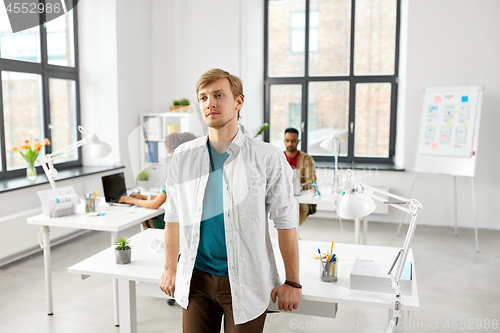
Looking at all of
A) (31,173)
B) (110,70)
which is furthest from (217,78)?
(110,70)

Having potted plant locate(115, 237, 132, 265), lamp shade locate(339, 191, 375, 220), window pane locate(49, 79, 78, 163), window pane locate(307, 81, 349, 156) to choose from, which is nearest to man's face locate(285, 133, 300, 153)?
window pane locate(307, 81, 349, 156)

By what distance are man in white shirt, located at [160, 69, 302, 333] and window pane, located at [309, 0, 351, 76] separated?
4.79 m

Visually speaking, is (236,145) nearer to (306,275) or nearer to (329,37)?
(306,275)

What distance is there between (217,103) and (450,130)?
4104 millimetres

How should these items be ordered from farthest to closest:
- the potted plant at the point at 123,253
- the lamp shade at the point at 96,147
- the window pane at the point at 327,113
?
the window pane at the point at 327,113 → the lamp shade at the point at 96,147 → the potted plant at the point at 123,253

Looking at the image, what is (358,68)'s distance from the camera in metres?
5.90

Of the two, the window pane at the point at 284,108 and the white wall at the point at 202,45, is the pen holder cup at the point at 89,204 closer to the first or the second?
the white wall at the point at 202,45

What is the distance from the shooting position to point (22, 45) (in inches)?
177

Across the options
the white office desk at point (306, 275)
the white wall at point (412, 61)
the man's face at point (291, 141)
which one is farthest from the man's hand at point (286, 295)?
the white wall at point (412, 61)

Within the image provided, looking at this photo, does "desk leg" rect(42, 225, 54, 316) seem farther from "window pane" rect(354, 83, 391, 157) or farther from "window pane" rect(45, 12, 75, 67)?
"window pane" rect(354, 83, 391, 157)

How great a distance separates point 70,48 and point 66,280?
3.06 meters

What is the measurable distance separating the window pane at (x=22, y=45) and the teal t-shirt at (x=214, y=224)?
3.79 m

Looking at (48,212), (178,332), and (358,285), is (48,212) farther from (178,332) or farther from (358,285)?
(358,285)

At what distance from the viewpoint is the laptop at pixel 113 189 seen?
331 cm
